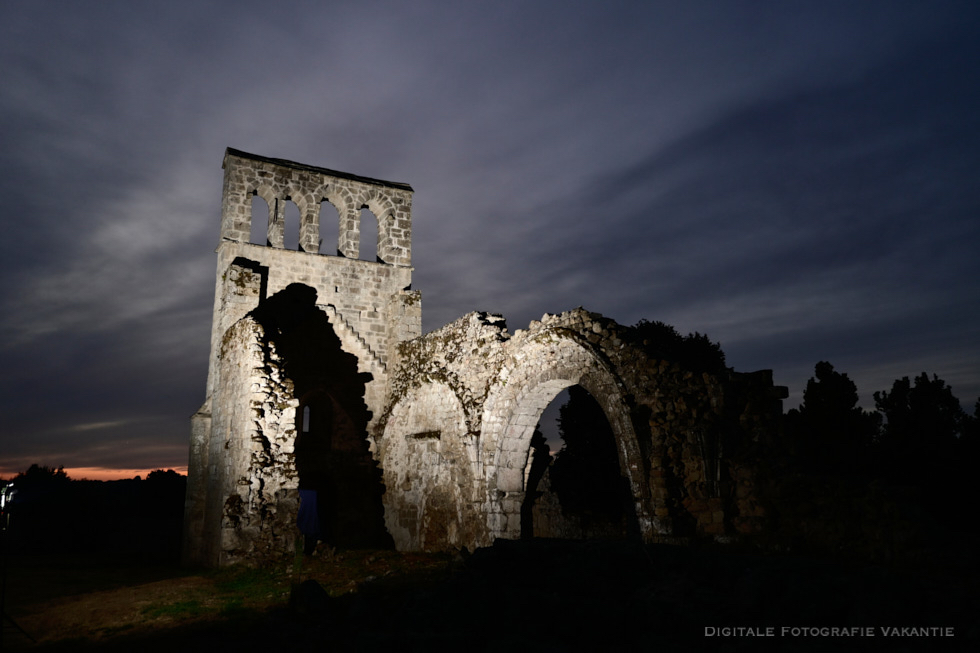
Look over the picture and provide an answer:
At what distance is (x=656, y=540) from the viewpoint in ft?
25.4

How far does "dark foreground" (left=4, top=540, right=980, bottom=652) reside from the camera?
3982mm

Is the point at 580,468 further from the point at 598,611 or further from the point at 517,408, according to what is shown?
the point at 598,611

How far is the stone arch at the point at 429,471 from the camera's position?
39.8 ft

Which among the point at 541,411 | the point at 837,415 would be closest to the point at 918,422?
the point at 837,415

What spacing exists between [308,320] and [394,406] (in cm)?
299

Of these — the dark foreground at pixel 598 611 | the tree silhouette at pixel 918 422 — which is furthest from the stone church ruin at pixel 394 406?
the tree silhouette at pixel 918 422

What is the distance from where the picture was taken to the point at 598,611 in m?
4.76

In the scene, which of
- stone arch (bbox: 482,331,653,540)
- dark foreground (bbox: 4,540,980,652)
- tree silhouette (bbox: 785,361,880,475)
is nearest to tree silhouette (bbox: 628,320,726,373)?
tree silhouette (bbox: 785,361,880,475)

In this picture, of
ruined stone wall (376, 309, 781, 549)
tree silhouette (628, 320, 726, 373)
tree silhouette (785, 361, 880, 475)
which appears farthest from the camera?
tree silhouette (628, 320, 726, 373)

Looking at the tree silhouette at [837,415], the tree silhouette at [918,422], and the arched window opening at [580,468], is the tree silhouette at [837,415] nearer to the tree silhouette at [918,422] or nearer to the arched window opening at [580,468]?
the tree silhouette at [918,422]

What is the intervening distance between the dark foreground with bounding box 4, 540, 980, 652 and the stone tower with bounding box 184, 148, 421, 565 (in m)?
5.42

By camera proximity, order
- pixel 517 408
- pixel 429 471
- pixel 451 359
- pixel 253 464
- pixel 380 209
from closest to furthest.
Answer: pixel 253 464
pixel 517 408
pixel 451 359
pixel 429 471
pixel 380 209

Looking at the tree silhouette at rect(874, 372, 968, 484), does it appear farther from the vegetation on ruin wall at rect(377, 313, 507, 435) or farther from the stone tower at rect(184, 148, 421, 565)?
the stone tower at rect(184, 148, 421, 565)

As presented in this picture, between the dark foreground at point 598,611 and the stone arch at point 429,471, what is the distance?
455 centimetres
